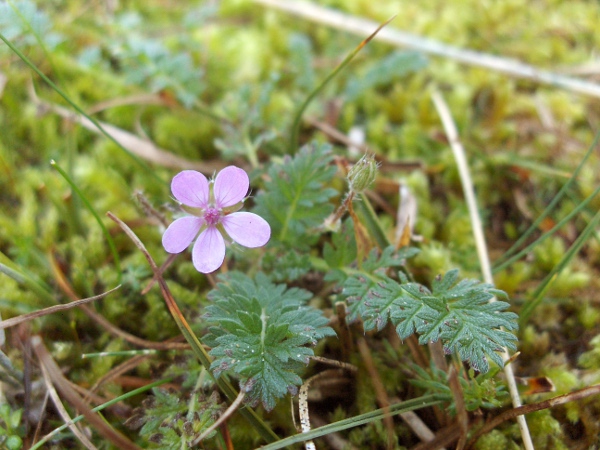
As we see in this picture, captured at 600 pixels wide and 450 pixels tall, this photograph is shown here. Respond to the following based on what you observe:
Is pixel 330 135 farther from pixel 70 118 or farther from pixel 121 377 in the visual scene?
pixel 121 377

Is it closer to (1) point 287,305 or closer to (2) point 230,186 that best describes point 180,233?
(2) point 230,186

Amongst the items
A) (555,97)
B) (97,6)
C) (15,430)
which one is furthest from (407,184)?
(97,6)

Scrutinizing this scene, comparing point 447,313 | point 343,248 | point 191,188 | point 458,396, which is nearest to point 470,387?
point 458,396

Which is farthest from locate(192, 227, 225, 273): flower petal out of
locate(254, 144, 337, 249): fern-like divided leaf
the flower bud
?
the flower bud

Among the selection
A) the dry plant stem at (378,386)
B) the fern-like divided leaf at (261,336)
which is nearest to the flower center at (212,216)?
the fern-like divided leaf at (261,336)

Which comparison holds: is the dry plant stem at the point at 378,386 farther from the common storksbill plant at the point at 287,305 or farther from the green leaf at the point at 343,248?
the green leaf at the point at 343,248

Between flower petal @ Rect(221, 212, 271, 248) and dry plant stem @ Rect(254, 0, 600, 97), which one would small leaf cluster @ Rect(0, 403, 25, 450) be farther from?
dry plant stem @ Rect(254, 0, 600, 97)
